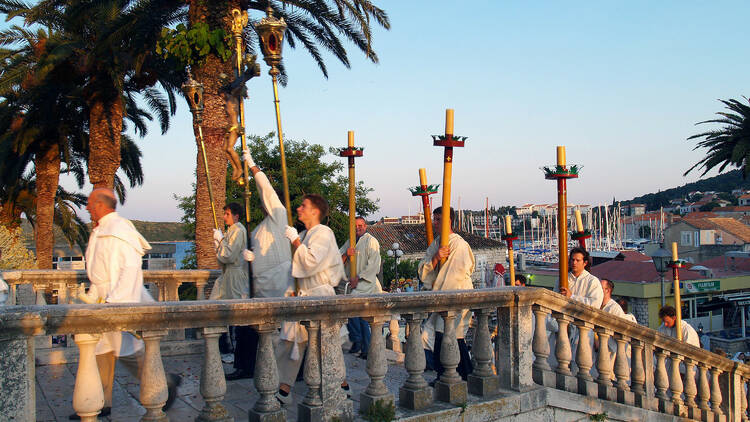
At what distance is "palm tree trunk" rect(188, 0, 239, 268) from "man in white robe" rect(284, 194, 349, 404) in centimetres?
576

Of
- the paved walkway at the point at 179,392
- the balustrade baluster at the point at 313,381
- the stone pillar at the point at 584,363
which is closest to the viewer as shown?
the balustrade baluster at the point at 313,381

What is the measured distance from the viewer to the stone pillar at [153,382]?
3295 mm

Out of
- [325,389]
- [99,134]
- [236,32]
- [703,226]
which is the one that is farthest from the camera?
[703,226]

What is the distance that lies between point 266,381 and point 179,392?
1766 millimetres

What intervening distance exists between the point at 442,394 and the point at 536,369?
1123mm

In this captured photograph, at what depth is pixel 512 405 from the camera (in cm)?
471

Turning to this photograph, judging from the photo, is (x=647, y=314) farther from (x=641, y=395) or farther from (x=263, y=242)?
(x=263, y=242)

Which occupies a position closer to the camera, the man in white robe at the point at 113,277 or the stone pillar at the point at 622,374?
the man in white robe at the point at 113,277

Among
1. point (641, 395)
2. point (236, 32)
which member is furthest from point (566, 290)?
point (236, 32)

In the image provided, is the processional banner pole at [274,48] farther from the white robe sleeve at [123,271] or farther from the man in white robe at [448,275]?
the white robe sleeve at [123,271]

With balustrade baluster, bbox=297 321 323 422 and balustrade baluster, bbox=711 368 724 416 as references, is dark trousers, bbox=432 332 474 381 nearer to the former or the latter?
balustrade baluster, bbox=297 321 323 422

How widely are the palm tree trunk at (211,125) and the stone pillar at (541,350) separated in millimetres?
6951

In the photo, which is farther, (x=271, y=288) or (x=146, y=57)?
(x=146, y=57)

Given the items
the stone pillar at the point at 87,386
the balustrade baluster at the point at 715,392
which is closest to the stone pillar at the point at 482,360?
the stone pillar at the point at 87,386
